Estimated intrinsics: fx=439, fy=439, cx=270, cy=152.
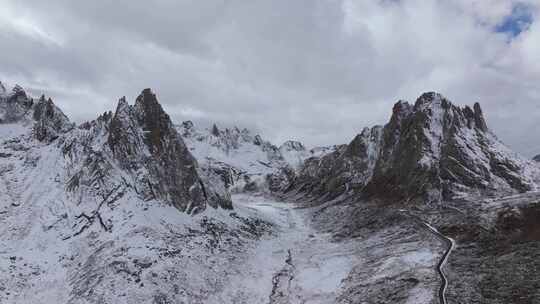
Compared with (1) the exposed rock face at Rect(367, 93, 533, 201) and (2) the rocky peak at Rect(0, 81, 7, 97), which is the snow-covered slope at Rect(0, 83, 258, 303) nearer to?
(2) the rocky peak at Rect(0, 81, 7, 97)

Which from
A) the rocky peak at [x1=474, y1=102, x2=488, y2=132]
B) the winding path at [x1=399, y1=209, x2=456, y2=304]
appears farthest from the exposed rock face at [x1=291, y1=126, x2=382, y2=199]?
the winding path at [x1=399, y1=209, x2=456, y2=304]

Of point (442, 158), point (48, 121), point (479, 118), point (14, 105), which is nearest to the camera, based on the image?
point (48, 121)

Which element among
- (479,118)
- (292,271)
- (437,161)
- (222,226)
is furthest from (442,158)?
(292,271)

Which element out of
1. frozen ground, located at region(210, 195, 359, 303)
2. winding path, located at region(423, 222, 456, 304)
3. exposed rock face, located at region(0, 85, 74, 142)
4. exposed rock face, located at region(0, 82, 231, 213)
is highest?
exposed rock face, located at region(0, 85, 74, 142)

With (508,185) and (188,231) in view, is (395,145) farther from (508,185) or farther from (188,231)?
(188,231)

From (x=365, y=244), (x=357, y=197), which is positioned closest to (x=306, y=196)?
(x=357, y=197)

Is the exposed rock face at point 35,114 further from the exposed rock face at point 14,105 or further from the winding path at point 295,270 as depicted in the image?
the winding path at point 295,270

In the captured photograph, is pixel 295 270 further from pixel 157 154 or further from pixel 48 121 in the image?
pixel 48 121

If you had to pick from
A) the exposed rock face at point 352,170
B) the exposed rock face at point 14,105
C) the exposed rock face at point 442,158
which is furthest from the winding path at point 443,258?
the exposed rock face at point 14,105
